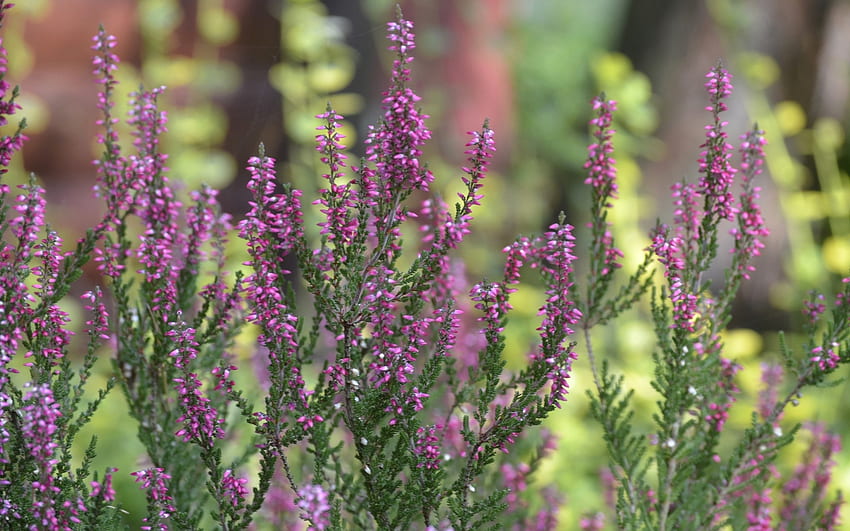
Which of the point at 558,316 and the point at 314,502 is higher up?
the point at 558,316

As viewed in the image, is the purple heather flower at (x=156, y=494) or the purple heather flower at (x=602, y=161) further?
the purple heather flower at (x=602, y=161)

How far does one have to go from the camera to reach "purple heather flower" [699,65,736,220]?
6.77 feet

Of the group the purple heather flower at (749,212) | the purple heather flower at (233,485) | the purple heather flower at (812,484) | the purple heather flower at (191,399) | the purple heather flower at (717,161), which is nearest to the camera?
the purple heather flower at (191,399)

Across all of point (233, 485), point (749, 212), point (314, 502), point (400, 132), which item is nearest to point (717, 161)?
point (749, 212)

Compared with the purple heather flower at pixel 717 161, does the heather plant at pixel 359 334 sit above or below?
below

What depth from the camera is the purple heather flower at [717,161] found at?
2064mm

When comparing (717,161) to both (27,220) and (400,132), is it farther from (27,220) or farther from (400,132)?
(27,220)

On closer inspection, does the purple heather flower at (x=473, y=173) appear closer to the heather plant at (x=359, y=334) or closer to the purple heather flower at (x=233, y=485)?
the heather plant at (x=359, y=334)

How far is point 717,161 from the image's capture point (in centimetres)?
209

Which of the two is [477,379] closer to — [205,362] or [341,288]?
[341,288]

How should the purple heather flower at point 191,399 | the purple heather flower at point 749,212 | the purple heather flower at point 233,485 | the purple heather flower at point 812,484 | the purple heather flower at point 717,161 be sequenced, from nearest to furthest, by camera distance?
the purple heather flower at point 191,399
the purple heather flower at point 233,485
the purple heather flower at point 717,161
the purple heather flower at point 749,212
the purple heather flower at point 812,484

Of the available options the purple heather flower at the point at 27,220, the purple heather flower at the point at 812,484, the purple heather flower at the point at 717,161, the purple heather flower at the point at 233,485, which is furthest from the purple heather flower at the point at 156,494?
the purple heather flower at the point at 812,484

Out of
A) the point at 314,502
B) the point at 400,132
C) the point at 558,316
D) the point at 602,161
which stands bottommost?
the point at 314,502

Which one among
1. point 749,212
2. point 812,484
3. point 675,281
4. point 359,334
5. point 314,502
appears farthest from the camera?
point 812,484
